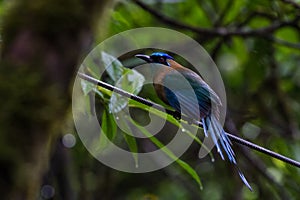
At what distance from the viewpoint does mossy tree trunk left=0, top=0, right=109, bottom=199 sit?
3.37 feet

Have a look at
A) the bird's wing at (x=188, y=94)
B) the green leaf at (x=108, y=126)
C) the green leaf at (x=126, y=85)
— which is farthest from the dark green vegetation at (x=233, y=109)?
the bird's wing at (x=188, y=94)

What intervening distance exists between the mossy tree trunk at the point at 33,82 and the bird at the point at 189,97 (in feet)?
4.59

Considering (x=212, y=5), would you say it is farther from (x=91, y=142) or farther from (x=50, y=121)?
(x=50, y=121)

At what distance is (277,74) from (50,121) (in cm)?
355

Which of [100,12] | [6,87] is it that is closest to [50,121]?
[6,87]

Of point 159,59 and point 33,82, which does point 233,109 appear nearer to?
point 159,59

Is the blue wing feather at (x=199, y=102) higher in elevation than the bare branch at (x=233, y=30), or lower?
higher

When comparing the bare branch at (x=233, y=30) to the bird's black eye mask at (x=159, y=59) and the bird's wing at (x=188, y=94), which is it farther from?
the bird's wing at (x=188, y=94)

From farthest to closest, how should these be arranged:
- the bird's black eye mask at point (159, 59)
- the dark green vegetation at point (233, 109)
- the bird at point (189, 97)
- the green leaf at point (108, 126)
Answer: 1. the dark green vegetation at point (233, 109)
2. the bird's black eye mask at point (159, 59)
3. the bird at point (189, 97)
4. the green leaf at point (108, 126)

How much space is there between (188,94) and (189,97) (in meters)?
0.04

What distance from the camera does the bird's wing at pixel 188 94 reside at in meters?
2.66

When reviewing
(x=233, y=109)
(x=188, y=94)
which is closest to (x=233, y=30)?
(x=233, y=109)

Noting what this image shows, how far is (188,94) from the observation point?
276 centimetres

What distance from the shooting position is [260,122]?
4.16 m
